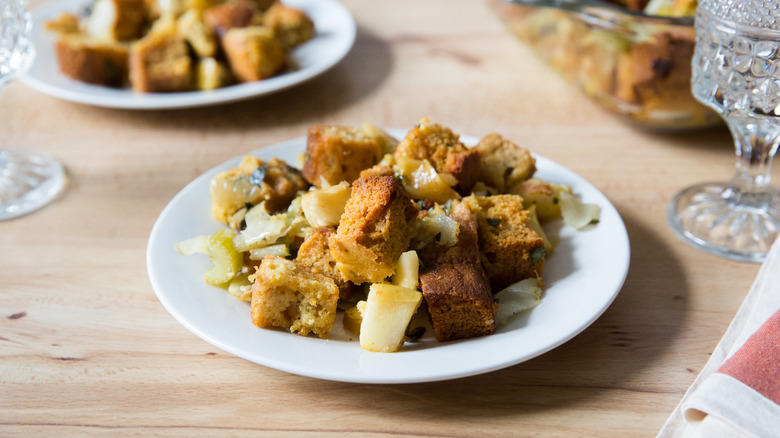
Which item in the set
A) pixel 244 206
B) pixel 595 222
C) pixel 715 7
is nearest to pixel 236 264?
pixel 244 206

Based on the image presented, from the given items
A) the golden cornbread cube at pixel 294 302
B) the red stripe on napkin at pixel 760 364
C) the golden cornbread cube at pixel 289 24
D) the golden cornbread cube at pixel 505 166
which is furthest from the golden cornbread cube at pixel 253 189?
the golden cornbread cube at pixel 289 24

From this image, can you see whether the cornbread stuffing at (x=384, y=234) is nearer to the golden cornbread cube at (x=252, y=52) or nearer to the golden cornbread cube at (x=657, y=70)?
the golden cornbread cube at (x=657, y=70)

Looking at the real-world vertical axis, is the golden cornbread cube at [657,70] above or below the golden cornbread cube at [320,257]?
above

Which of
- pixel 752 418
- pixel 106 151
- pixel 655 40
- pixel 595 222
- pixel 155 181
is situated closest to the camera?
pixel 752 418

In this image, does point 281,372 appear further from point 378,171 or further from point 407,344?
point 378,171

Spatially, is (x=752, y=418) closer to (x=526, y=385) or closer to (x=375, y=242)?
(x=526, y=385)

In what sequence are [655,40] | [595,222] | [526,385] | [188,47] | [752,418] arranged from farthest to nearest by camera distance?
[188,47] < [655,40] < [595,222] < [526,385] < [752,418]

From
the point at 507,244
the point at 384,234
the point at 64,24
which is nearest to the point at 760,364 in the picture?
the point at 507,244

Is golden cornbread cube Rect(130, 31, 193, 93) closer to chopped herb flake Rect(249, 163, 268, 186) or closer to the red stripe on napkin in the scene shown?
chopped herb flake Rect(249, 163, 268, 186)

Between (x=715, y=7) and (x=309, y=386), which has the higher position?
(x=715, y=7)
